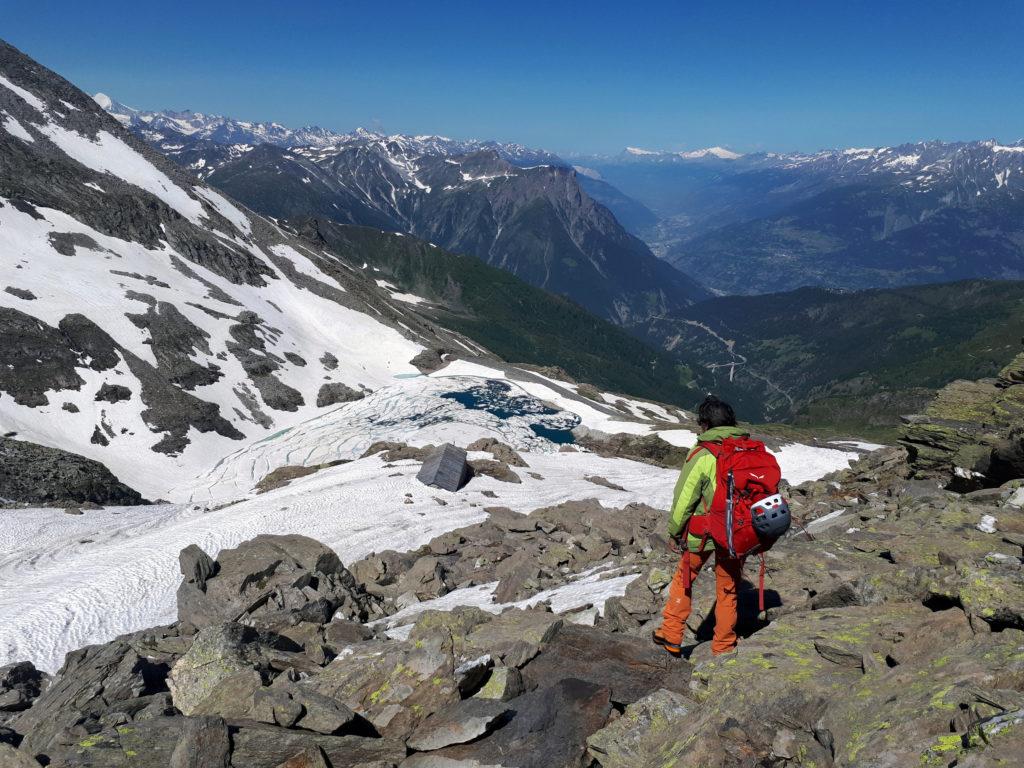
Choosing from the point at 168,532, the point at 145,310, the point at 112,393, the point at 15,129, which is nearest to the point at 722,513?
the point at 168,532

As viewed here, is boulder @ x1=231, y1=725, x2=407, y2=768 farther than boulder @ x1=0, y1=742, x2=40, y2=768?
Yes

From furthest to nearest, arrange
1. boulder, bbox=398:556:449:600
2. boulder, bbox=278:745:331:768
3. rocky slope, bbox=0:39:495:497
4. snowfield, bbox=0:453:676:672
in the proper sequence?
rocky slope, bbox=0:39:495:497
snowfield, bbox=0:453:676:672
boulder, bbox=398:556:449:600
boulder, bbox=278:745:331:768

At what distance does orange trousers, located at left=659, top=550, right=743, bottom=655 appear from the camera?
11789mm

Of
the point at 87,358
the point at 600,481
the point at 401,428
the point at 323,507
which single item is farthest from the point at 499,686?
the point at 87,358

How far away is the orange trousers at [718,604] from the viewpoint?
1179 cm

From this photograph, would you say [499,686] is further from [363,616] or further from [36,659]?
[36,659]

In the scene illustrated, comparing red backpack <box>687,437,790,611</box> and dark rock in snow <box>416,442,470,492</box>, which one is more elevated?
red backpack <box>687,437,790,611</box>

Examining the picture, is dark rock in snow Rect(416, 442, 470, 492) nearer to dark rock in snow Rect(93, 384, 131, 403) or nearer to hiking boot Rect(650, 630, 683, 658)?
hiking boot Rect(650, 630, 683, 658)

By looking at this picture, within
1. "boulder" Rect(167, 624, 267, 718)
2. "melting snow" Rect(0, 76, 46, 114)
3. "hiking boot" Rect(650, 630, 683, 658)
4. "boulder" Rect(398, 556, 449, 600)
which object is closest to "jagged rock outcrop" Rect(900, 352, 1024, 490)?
"hiking boot" Rect(650, 630, 683, 658)

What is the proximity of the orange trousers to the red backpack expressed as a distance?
42 cm

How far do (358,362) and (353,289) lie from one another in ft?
122

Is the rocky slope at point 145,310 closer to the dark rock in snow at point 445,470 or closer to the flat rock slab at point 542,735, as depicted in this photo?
the dark rock in snow at point 445,470

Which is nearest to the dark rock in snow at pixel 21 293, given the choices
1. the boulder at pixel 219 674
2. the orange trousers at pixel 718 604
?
the boulder at pixel 219 674

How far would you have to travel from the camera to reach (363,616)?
23.3 meters
